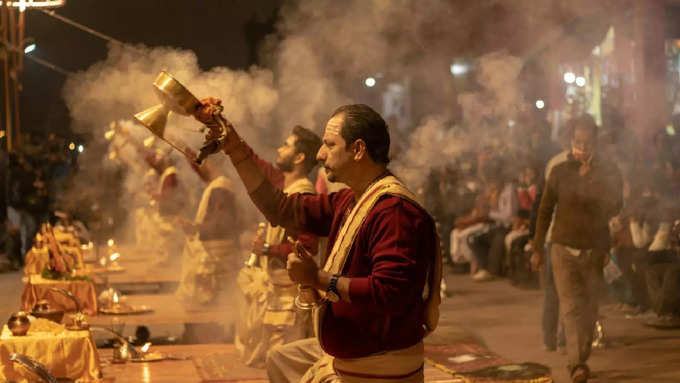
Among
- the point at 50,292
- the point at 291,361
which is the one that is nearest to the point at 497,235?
the point at 50,292

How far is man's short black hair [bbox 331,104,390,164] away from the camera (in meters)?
3.74

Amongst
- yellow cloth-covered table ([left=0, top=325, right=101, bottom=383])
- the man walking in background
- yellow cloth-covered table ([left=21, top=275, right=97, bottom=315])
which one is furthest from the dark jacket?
yellow cloth-covered table ([left=21, top=275, right=97, bottom=315])

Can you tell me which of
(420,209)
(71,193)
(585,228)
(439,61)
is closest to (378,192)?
(420,209)

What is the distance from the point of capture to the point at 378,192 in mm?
3627

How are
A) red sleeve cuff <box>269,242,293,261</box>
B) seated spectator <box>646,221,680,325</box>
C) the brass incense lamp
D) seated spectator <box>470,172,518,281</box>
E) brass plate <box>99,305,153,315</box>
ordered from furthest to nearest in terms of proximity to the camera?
seated spectator <box>470,172,518,281</box> → brass plate <box>99,305,153,315</box> → seated spectator <box>646,221,680,325</box> → red sleeve cuff <box>269,242,293,261</box> → the brass incense lamp

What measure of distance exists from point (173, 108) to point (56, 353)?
2664mm

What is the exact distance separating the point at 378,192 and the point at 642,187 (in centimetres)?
700

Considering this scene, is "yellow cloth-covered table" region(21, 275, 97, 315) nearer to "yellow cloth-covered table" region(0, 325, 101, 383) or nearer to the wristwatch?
"yellow cloth-covered table" region(0, 325, 101, 383)

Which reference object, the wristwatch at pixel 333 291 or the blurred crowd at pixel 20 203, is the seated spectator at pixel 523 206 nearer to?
the blurred crowd at pixel 20 203

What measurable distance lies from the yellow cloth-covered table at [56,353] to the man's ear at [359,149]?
9.35 ft

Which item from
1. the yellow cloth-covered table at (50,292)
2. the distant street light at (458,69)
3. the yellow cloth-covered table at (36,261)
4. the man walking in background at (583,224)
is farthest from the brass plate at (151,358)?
the distant street light at (458,69)

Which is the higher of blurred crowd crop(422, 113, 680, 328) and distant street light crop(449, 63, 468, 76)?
distant street light crop(449, 63, 468, 76)

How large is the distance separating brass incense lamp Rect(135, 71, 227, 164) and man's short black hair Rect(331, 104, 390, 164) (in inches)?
17.8

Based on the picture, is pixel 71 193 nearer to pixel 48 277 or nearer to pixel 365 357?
pixel 48 277
